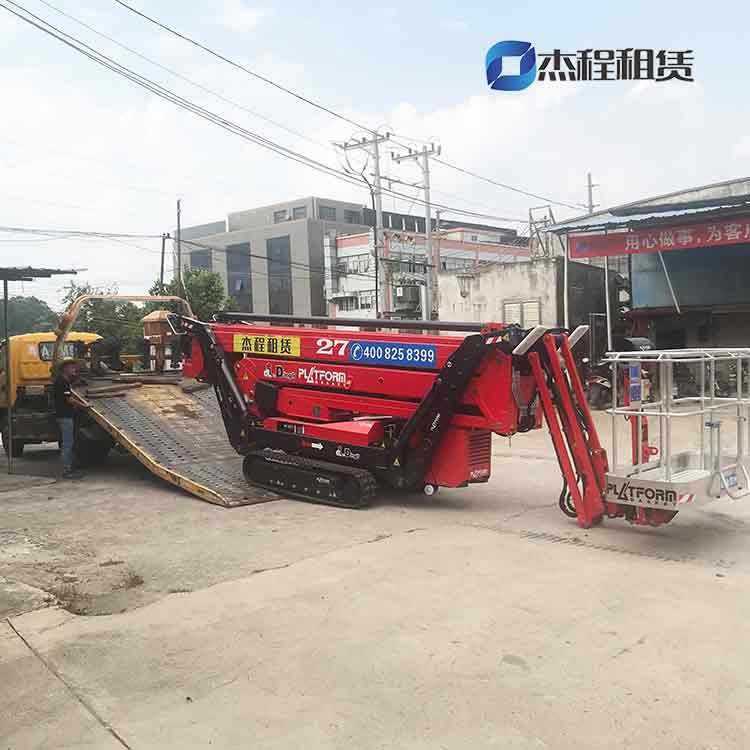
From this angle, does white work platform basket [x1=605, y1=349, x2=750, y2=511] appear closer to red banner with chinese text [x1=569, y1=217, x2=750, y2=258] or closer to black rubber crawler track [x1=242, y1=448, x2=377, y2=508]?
black rubber crawler track [x1=242, y1=448, x2=377, y2=508]

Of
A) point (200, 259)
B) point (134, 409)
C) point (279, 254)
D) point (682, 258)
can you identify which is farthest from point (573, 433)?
point (200, 259)

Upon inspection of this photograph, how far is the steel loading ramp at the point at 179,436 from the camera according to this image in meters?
8.65

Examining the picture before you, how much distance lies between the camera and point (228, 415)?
9469 millimetres

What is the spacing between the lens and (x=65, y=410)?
33.8 ft

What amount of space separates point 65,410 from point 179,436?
172cm

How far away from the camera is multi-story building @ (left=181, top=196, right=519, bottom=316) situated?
6356cm

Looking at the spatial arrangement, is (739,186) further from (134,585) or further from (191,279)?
(191,279)

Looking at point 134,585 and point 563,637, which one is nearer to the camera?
point 563,637

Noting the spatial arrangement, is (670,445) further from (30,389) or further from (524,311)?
(524,311)

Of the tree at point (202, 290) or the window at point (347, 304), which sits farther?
the window at point (347, 304)

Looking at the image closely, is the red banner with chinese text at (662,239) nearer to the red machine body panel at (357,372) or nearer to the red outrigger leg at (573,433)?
the red machine body panel at (357,372)

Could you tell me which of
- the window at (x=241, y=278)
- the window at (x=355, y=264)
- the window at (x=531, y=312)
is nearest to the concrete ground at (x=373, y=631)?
the window at (x=531, y=312)

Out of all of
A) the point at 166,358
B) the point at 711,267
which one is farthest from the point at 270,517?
the point at 711,267

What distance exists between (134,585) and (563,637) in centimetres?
307
